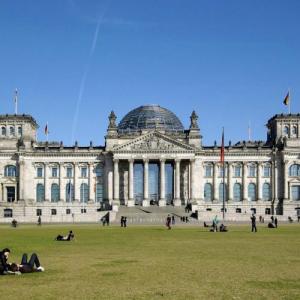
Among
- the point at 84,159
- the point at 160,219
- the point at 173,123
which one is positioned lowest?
the point at 160,219

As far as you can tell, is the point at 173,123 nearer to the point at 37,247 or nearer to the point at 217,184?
the point at 217,184

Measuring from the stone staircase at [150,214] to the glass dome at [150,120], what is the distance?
24736 mm

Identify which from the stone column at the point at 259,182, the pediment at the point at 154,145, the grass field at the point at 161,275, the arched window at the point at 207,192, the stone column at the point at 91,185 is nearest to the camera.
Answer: the grass field at the point at 161,275

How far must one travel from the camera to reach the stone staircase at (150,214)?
110494mm

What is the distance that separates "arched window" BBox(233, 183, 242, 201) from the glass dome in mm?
20526

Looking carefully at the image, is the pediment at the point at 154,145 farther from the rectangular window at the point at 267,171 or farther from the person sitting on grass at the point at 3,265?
the person sitting on grass at the point at 3,265

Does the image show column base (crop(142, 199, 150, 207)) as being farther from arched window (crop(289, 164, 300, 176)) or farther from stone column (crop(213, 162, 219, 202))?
arched window (crop(289, 164, 300, 176))

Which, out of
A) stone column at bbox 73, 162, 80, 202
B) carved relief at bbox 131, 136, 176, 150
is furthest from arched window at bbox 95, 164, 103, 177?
carved relief at bbox 131, 136, 176, 150

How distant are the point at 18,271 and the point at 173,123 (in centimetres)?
12883

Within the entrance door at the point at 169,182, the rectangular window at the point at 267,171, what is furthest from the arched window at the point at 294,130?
the entrance door at the point at 169,182

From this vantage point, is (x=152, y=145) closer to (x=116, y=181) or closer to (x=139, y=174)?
(x=139, y=174)

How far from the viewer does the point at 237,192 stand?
143 meters

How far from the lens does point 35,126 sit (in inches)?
5979

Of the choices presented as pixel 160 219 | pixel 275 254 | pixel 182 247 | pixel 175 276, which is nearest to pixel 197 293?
pixel 175 276
